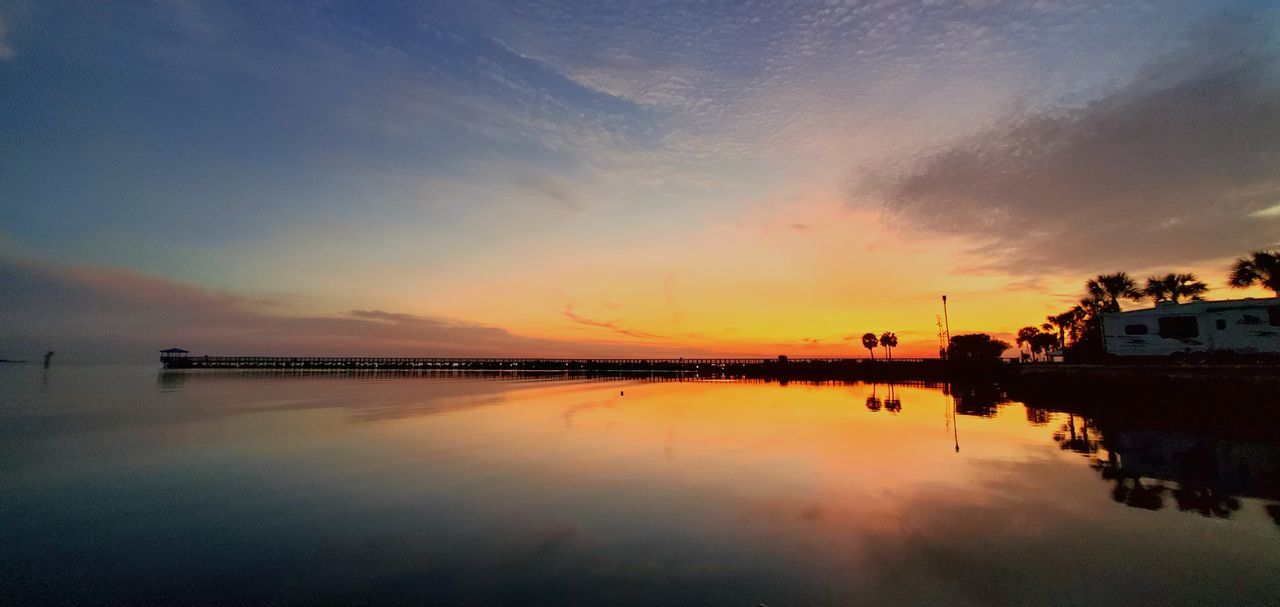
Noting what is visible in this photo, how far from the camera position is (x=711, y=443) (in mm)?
22344

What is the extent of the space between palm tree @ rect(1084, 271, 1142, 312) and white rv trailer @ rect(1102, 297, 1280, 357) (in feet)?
47.0

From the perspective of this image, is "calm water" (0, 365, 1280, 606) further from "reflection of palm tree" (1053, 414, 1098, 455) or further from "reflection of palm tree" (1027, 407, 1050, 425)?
"reflection of palm tree" (1027, 407, 1050, 425)

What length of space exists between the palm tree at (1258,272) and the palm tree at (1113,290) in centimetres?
1274

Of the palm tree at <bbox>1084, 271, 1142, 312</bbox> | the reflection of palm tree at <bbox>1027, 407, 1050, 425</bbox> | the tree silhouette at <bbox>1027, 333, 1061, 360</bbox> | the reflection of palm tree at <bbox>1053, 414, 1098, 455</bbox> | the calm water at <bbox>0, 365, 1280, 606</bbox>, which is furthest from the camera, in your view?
the tree silhouette at <bbox>1027, 333, 1061, 360</bbox>

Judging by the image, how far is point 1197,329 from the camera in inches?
1346

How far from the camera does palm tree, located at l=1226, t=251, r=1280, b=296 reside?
34.9 metres

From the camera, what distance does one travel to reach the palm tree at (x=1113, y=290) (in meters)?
49.6

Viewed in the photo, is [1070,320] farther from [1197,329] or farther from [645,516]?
[645,516]

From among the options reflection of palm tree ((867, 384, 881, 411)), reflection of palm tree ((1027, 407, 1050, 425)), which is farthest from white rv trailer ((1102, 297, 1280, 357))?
reflection of palm tree ((867, 384, 881, 411))

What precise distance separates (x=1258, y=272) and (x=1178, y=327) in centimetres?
706

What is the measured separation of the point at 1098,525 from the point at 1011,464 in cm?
684

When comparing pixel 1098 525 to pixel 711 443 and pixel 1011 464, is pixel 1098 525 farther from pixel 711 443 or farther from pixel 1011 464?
pixel 711 443

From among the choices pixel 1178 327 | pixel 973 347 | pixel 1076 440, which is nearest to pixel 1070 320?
pixel 973 347

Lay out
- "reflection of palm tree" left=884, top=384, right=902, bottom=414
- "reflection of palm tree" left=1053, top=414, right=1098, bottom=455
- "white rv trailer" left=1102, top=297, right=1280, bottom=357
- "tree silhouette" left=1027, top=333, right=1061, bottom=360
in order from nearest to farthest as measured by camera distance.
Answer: "reflection of palm tree" left=1053, top=414, right=1098, bottom=455
"white rv trailer" left=1102, top=297, right=1280, bottom=357
"reflection of palm tree" left=884, top=384, right=902, bottom=414
"tree silhouette" left=1027, top=333, right=1061, bottom=360
